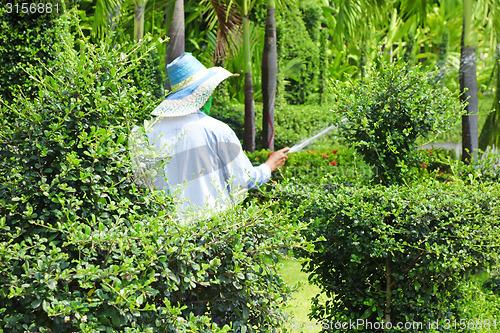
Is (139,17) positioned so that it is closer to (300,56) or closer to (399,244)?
(399,244)

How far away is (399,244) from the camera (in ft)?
10.1

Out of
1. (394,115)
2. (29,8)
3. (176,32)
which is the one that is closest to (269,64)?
(176,32)

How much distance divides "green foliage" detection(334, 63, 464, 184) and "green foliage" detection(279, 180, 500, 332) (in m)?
0.27

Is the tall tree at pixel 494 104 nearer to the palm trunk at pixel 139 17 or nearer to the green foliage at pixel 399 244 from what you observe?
the palm trunk at pixel 139 17

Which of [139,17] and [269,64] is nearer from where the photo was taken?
[139,17]

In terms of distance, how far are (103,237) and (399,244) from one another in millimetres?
1824

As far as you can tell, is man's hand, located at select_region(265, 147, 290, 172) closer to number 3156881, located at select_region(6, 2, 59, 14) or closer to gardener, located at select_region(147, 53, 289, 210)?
gardener, located at select_region(147, 53, 289, 210)

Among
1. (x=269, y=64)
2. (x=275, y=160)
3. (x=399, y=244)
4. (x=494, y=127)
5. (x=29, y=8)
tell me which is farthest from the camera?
(x=269, y=64)

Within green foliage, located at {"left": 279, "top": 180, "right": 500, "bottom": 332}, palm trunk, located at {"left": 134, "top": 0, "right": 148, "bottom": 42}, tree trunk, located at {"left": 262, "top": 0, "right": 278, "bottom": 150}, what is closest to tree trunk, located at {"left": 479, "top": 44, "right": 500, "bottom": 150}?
tree trunk, located at {"left": 262, "top": 0, "right": 278, "bottom": 150}

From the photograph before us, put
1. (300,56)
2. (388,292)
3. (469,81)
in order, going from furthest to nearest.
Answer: (300,56) < (469,81) < (388,292)

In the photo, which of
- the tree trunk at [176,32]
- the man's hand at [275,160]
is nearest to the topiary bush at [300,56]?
the tree trunk at [176,32]

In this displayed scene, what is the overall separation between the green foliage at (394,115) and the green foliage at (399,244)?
0.27m

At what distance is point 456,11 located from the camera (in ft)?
72.0

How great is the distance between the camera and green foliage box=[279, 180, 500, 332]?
10.1ft
